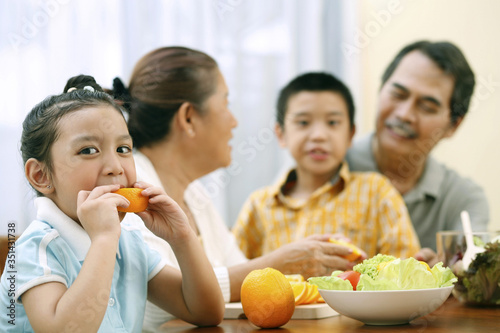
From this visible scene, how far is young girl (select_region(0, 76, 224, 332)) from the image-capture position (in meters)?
0.75

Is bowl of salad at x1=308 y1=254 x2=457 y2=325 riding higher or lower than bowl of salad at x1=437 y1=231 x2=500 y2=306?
higher

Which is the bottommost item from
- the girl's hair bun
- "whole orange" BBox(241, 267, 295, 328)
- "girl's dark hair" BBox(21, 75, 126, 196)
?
"whole orange" BBox(241, 267, 295, 328)

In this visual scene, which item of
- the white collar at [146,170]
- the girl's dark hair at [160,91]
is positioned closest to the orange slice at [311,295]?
the white collar at [146,170]

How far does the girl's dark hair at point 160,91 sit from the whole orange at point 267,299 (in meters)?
0.71

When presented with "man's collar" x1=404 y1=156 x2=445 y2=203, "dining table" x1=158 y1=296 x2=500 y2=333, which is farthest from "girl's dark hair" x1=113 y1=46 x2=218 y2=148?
"man's collar" x1=404 y1=156 x2=445 y2=203

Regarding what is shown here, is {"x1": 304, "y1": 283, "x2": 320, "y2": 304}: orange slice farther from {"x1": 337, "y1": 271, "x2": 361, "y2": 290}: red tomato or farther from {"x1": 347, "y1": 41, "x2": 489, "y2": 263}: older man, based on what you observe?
{"x1": 347, "y1": 41, "x2": 489, "y2": 263}: older man

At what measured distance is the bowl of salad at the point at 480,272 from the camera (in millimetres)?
1101

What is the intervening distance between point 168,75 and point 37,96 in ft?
1.50

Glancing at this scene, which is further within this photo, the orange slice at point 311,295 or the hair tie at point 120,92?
the hair tie at point 120,92

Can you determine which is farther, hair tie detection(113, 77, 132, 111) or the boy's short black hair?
the boy's short black hair

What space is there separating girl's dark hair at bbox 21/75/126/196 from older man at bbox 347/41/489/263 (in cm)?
145

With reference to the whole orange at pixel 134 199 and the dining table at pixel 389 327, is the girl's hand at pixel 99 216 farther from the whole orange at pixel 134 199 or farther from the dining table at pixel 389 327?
the dining table at pixel 389 327

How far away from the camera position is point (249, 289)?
920mm

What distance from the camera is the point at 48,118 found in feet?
A: 2.84
